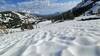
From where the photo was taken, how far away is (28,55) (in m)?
2.38

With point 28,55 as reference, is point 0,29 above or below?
below

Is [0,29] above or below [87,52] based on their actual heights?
below

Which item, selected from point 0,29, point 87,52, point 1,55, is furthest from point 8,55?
point 0,29

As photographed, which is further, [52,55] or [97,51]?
[52,55]

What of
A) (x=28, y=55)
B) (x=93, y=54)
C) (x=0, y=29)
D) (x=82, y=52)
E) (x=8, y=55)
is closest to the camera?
(x=93, y=54)

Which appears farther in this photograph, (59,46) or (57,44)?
(57,44)

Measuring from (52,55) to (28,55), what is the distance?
0.41 meters

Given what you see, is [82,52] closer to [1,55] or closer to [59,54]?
[59,54]

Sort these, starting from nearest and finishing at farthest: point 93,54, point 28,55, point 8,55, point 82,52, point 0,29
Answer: point 93,54 → point 82,52 → point 28,55 → point 8,55 → point 0,29

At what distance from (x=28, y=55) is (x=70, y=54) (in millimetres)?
689

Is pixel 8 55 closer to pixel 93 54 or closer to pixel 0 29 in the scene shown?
pixel 93 54

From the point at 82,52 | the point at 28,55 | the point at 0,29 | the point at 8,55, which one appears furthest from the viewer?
the point at 0,29

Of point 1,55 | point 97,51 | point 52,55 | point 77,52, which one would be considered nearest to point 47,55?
point 52,55

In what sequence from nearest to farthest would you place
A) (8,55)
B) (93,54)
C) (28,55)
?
(93,54) < (28,55) < (8,55)
